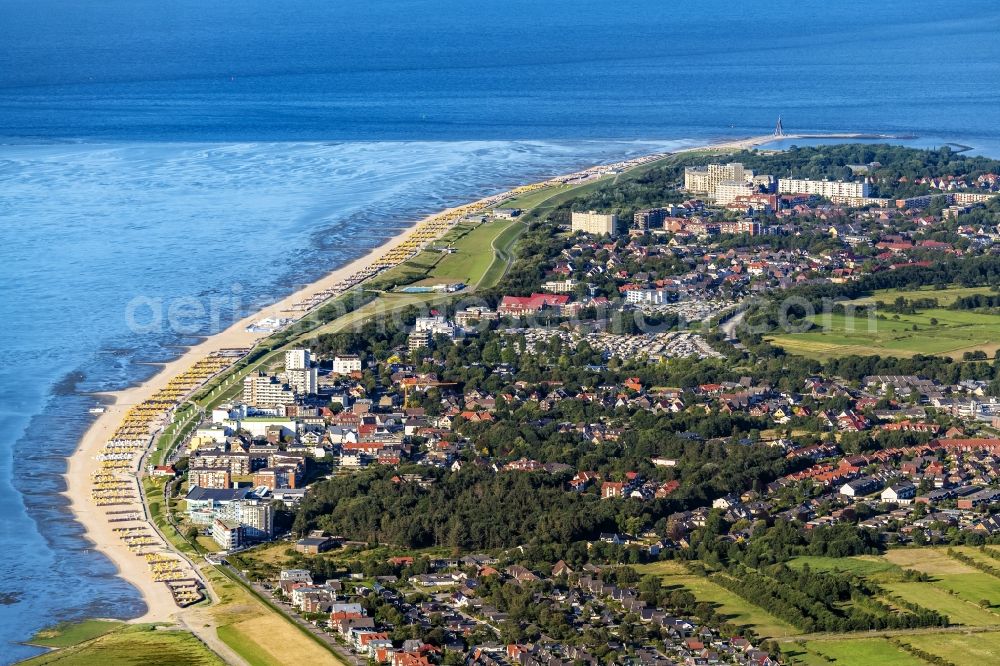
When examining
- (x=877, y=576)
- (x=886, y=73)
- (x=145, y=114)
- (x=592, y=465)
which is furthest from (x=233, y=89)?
(x=877, y=576)

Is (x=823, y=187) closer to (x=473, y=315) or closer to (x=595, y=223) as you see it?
(x=595, y=223)

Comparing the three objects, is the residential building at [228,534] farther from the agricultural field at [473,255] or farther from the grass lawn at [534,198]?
the grass lawn at [534,198]

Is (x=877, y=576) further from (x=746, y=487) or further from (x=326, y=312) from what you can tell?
(x=326, y=312)

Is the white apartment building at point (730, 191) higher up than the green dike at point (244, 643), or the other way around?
the white apartment building at point (730, 191)

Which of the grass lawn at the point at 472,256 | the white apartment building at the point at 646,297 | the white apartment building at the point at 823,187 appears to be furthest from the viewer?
the white apartment building at the point at 823,187

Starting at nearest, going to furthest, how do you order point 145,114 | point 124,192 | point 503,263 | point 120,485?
point 120,485 < point 503,263 < point 124,192 < point 145,114

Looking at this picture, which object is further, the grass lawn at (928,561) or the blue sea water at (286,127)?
the blue sea water at (286,127)

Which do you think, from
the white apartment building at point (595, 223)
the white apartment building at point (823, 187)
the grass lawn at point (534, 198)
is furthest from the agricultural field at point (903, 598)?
the white apartment building at point (823, 187)
